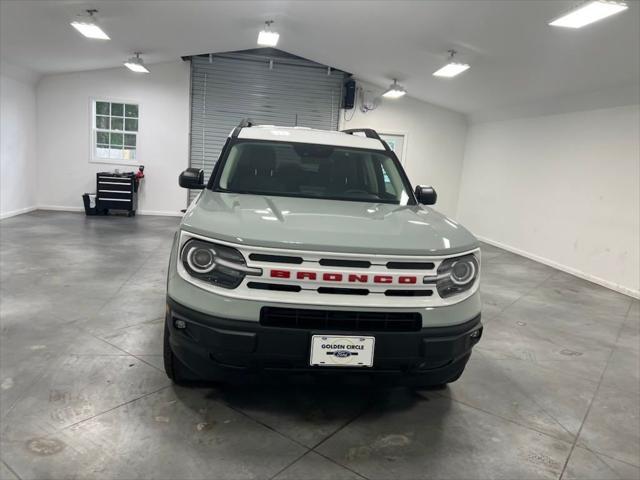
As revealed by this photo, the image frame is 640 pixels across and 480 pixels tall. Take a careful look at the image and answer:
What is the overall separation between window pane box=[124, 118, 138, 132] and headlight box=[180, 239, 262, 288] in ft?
28.9

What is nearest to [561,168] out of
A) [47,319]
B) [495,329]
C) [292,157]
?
[495,329]

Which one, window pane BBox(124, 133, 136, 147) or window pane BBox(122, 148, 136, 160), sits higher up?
window pane BBox(124, 133, 136, 147)

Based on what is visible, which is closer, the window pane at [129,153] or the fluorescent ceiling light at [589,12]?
the fluorescent ceiling light at [589,12]

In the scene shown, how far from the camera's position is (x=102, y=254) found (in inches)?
223

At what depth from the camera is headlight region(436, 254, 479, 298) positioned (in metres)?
1.97

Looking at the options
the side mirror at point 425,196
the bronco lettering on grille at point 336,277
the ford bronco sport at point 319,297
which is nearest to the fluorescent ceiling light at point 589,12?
the side mirror at point 425,196

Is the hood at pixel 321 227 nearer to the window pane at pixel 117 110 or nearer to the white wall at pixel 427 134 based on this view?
the white wall at pixel 427 134

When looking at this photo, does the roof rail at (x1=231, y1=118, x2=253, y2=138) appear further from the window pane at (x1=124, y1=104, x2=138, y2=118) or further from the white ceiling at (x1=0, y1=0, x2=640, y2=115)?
the window pane at (x1=124, y1=104, x2=138, y2=118)

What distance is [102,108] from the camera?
31.3ft

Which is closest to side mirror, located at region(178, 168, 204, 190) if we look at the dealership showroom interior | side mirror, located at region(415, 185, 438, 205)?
the dealership showroom interior

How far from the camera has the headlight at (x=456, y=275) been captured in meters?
1.97

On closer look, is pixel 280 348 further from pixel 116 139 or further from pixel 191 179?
pixel 116 139

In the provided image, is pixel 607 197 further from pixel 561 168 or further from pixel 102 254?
pixel 102 254

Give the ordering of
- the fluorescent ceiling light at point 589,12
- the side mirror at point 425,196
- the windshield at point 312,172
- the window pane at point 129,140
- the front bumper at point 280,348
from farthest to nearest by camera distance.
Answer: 1. the window pane at point 129,140
2. the fluorescent ceiling light at point 589,12
3. the side mirror at point 425,196
4. the windshield at point 312,172
5. the front bumper at point 280,348
